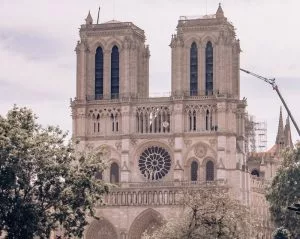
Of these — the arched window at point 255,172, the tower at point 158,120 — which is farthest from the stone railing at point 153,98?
the arched window at point 255,172

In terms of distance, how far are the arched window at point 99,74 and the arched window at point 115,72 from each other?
1311 millimetres

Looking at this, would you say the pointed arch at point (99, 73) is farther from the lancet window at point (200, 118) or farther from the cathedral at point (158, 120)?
the lancet window at point (200, 118)

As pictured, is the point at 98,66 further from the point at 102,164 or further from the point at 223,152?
the point at 102,164

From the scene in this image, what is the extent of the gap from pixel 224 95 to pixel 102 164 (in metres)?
44.8

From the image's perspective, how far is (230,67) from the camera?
143m

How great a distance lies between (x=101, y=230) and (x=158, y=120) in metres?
13.8

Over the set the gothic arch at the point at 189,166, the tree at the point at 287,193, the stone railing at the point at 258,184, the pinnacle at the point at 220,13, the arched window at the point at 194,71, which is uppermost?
the pinnacle at the point at 220,13

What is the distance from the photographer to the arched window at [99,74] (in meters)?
148

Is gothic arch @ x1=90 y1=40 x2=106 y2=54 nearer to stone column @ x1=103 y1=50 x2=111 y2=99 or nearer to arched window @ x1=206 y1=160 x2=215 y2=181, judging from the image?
stone column @ x1=103 y1=50 x2=111 y2=99

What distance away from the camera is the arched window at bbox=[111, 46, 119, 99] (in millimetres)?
147500

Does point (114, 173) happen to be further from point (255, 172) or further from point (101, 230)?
point (255, 172)

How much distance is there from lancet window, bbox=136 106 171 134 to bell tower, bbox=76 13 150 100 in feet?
7.97

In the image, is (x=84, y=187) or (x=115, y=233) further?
(x=115, y=233)

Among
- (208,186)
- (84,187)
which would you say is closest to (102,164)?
(84,187)
